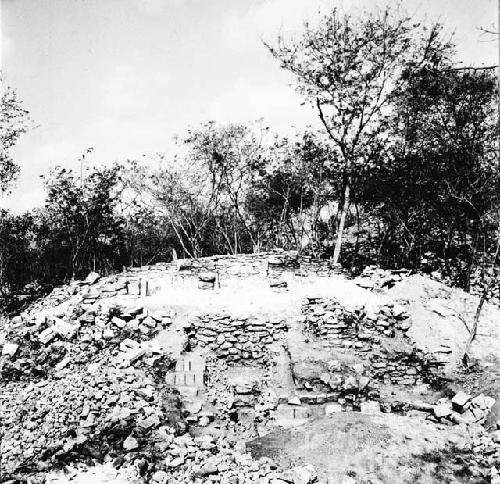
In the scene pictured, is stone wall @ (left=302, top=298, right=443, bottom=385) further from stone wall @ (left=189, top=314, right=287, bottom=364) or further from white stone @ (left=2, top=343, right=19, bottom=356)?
white stone @ (left=2, top=343, right=19, bottom=356)

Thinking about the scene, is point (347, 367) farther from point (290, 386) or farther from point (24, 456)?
point (24, 456)

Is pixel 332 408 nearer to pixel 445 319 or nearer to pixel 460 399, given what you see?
pixel 460 399

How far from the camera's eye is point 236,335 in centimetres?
940

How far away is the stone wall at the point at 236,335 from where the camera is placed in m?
8.99

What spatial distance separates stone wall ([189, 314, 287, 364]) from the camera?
8992 mm

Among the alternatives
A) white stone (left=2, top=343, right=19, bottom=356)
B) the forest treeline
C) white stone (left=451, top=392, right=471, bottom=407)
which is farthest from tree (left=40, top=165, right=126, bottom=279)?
white stone (left=451, top=392, right=471, bottom=407)

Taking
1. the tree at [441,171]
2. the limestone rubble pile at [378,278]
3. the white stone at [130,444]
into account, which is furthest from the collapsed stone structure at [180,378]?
the tree at [441,171]

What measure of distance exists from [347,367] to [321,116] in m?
9.89

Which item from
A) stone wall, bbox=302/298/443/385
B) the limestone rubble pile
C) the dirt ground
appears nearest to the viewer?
the dirt ground

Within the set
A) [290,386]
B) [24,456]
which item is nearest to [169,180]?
[290,386]

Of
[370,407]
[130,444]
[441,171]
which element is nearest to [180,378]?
[130,444]

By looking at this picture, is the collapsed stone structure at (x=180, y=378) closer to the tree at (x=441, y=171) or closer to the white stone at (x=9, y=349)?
the white stone at (x=9, y=349)

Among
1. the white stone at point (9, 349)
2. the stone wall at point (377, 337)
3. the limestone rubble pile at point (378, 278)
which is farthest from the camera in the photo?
the limestone rubble pile at point (378, 278)

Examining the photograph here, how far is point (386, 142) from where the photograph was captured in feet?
51.1
